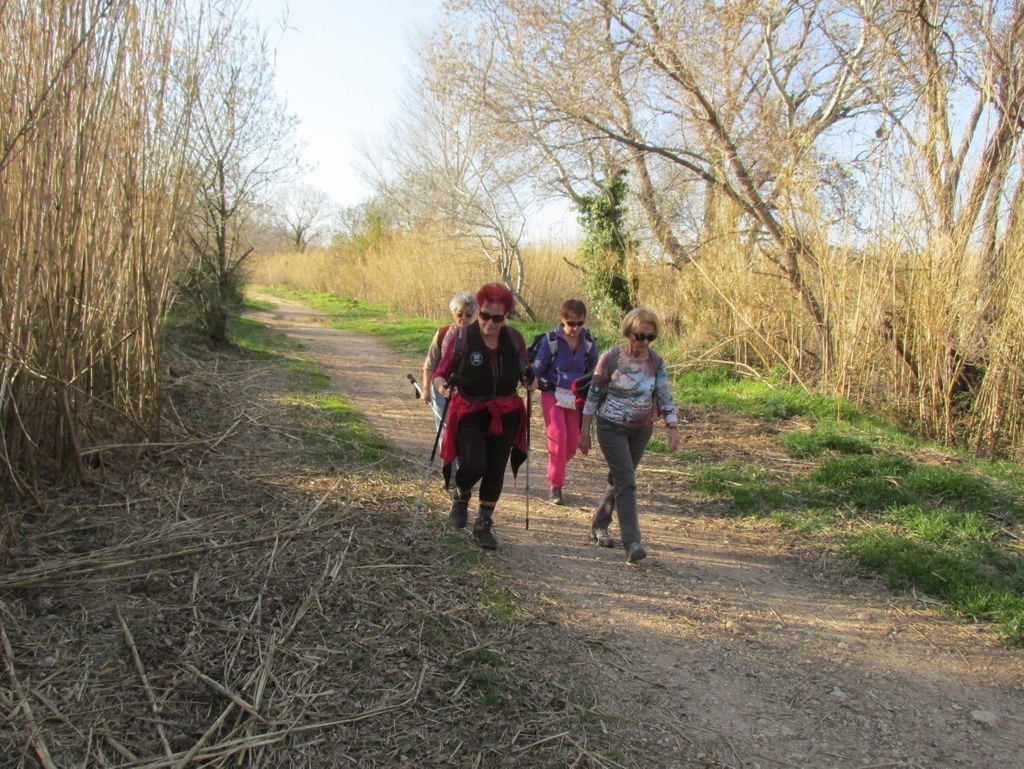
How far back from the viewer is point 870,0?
917cm

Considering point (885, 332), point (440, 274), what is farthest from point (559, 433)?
point (440, 274)

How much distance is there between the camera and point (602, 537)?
4992 mm

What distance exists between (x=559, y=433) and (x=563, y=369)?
530mm

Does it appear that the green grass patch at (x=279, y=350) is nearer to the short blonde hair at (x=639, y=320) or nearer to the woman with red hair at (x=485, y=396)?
the woman with red hair at (x=485, y=396)

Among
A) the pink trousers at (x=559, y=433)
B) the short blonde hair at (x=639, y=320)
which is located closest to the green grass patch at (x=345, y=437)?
the pink trousers at (x=559, y=433)

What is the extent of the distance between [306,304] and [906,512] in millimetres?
28284

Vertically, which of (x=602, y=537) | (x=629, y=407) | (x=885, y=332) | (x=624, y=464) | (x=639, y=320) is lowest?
(x=602, y=537)

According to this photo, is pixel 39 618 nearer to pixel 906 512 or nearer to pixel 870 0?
pixel 906 512

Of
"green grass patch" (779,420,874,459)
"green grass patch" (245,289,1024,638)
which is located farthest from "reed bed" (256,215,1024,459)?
"green grass patch" (779,420,874,459)

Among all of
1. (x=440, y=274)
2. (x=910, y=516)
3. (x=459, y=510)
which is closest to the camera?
(x=459, y=510)

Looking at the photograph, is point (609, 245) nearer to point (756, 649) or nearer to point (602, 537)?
point (602, 537)

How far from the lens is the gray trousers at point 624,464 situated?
463 centimetres

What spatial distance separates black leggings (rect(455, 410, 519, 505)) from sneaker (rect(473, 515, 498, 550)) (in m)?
0.14

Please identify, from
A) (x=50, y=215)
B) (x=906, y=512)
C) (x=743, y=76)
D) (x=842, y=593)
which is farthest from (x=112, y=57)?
(x=743, y=76)
